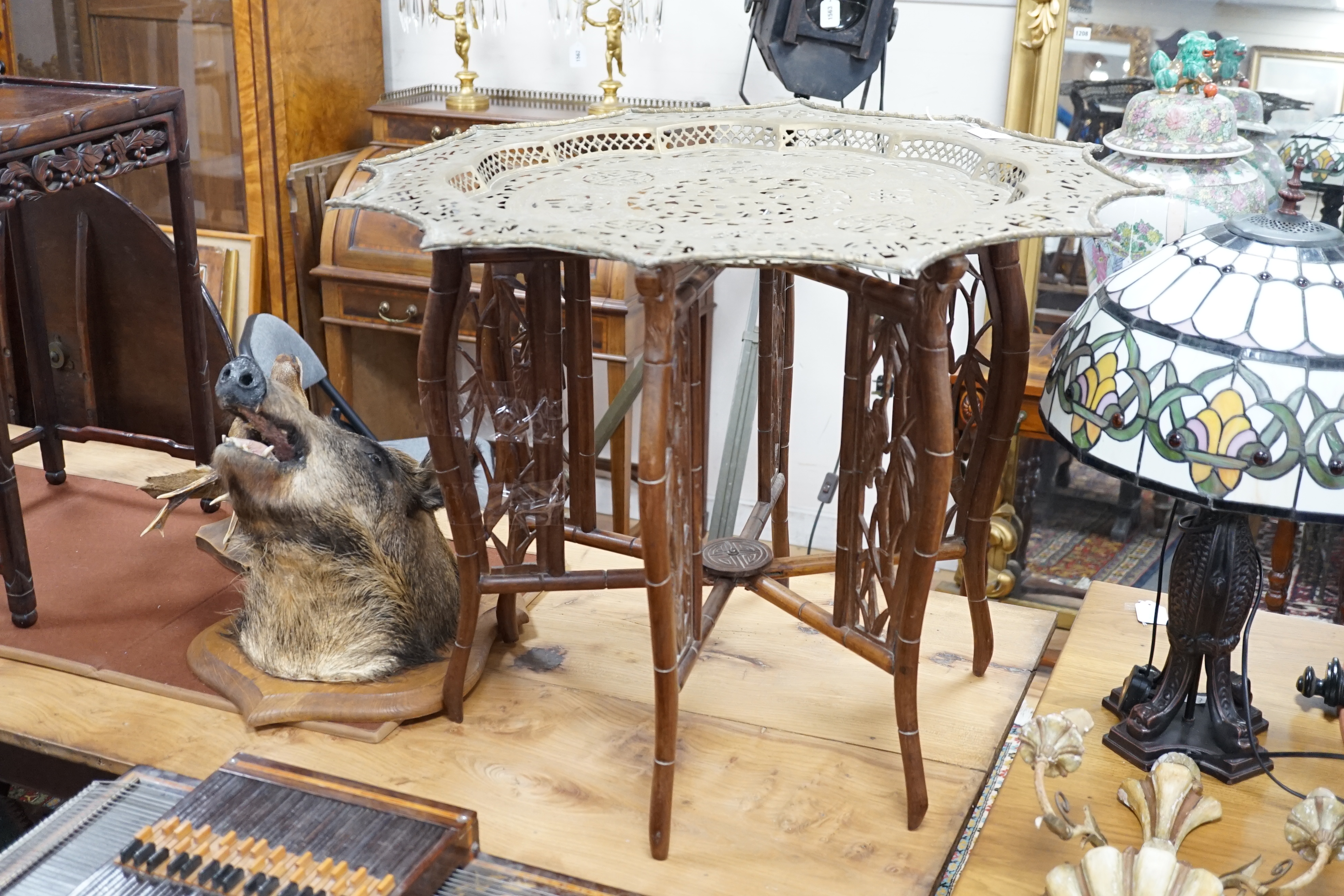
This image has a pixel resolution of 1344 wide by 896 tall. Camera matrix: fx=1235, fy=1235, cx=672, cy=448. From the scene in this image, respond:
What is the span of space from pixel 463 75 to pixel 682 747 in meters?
1.98

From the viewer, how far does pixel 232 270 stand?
3.12 metres

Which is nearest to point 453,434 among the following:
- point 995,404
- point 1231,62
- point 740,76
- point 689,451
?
point 689,451

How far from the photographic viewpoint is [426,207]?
1395 millimetres

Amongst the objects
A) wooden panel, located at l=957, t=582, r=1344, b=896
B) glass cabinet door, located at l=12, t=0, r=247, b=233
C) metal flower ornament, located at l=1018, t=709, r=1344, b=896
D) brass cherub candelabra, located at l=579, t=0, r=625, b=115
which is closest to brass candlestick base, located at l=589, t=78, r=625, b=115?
brass cherub candelabra, located at l=579, t=0, r=625, b=115

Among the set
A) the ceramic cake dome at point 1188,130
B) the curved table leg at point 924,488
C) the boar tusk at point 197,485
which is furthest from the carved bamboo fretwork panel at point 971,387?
the boar tusk at point 197,485

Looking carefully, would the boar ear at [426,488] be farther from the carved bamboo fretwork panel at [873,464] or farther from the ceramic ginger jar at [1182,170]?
the ceramic ginger jar at [1182,170]

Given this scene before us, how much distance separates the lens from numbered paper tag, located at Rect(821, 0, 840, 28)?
2539 mm

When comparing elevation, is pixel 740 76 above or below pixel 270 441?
above

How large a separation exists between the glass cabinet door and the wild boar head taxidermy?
5.01 ft

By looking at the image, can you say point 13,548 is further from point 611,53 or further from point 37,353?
point 611,53

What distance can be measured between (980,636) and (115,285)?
1756 millimetres

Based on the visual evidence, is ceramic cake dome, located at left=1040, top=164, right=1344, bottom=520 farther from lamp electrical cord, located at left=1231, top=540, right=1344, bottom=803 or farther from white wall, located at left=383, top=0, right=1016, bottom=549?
white wall, located at left=383, top=0, right=1016, bottom=549

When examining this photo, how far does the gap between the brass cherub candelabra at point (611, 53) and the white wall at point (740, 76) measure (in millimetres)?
212

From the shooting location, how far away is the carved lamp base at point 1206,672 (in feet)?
4.75
